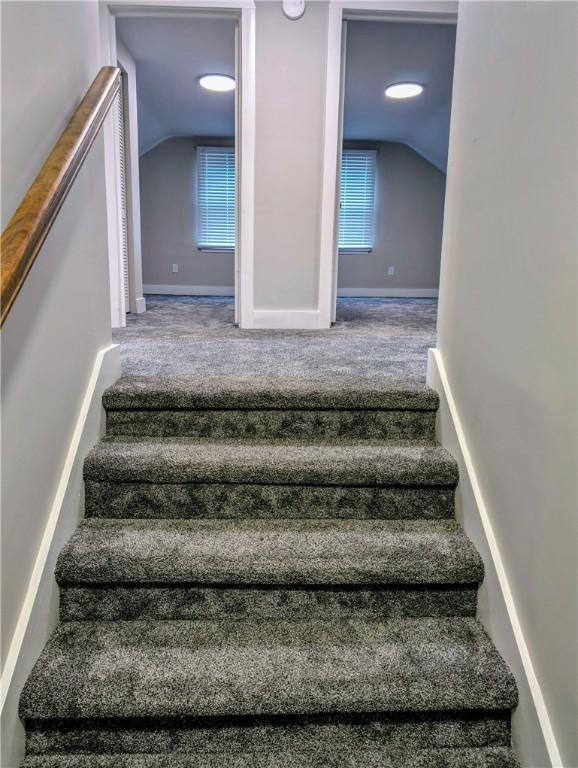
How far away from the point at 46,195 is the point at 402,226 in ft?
20.6

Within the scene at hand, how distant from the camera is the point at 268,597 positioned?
149 centimetres

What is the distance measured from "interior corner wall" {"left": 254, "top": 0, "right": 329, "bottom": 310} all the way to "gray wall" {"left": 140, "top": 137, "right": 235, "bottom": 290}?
11.6 feet

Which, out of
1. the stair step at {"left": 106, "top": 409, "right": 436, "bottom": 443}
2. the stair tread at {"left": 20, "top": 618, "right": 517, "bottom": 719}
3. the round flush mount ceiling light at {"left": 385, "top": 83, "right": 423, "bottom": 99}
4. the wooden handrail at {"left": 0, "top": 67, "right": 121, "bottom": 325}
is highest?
the round flush mount ceiling light at {"left": 385, "top": 83, "right": 423, "bottom": 99}

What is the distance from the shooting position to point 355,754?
4.06 feet

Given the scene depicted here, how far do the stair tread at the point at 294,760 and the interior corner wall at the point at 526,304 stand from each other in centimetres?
14

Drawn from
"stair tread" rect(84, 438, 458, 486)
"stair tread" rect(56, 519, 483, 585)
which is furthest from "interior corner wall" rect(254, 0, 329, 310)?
"stair tread" rect(56, 519, 483, 585)

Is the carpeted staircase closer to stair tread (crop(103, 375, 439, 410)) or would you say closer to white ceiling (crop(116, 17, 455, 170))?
stair tread (crop(103, 375, 439, 410))

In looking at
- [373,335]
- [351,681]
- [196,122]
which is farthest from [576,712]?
[196,122]

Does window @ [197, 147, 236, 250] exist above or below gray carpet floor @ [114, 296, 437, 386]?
above

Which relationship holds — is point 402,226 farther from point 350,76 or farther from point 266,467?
point 266,467

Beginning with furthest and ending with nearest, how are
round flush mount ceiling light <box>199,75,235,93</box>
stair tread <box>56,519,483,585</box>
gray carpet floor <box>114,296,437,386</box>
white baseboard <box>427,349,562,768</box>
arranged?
round flush mount ceiling light <box>199,75,235,93</box>, gray carpet floor <box>114,296,437,386</box>, stair tread <box>56,519,483,585</box>, white baseboard <box>427,349,562,768</box>

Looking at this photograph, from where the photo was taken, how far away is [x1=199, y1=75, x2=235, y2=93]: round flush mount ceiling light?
4656mm

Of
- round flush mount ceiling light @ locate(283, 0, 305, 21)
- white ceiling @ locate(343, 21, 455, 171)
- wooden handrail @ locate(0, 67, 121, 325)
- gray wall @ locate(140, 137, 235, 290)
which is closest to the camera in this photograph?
wooden handrail @ locate(0, 67, 121, 325)

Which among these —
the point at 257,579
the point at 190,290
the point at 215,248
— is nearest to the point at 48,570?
the point at 257,579
